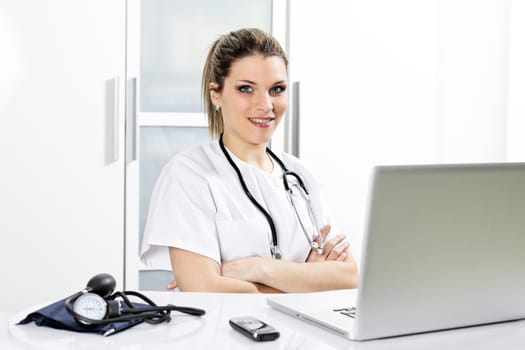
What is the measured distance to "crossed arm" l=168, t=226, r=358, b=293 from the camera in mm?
1695

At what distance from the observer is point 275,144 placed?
2.84 meters

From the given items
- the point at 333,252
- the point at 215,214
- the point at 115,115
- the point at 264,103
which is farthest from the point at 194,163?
the point at 115,115

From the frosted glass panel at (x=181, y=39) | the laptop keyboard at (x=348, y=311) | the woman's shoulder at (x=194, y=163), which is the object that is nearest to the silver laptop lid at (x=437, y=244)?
the laptop keyboard at (x=348, y=311)

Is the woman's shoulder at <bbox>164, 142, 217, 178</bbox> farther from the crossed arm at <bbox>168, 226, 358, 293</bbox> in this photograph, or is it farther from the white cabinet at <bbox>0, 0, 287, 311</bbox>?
the white cabinet at <bbox>0, 0, 287, 311</bbox>

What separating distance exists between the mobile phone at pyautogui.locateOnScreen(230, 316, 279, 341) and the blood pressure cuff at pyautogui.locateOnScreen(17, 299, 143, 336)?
0.15 m

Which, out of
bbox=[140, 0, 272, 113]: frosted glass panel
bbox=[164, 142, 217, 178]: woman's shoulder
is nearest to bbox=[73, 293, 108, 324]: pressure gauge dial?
bbox=[164, 142, 217, 178]: woman's shoulder

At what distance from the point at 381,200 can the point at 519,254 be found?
268 mm

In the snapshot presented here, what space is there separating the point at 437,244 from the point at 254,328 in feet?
0.92

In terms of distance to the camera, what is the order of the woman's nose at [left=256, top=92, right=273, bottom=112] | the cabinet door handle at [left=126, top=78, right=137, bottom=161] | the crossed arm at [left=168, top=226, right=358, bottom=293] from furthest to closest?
the cabinet door handle at [left=126, top=78, right=137, bottom=161] → the woman's nose at [left=256, top=92, right=273, bottom=112] → the crossed arm at [left=168, top=226, right=358, bottom=293]

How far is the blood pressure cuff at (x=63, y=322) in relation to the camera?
1.00 metres

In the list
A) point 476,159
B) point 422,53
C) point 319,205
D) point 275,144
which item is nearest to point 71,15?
point 275,144

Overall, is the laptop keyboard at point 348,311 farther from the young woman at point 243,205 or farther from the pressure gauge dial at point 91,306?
the young woman at point 243,205

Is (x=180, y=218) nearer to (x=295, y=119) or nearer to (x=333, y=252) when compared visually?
(x=333, y=252)

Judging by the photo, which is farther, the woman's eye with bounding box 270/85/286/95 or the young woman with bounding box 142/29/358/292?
the woman's eye with bounding box 270/85/286/95
